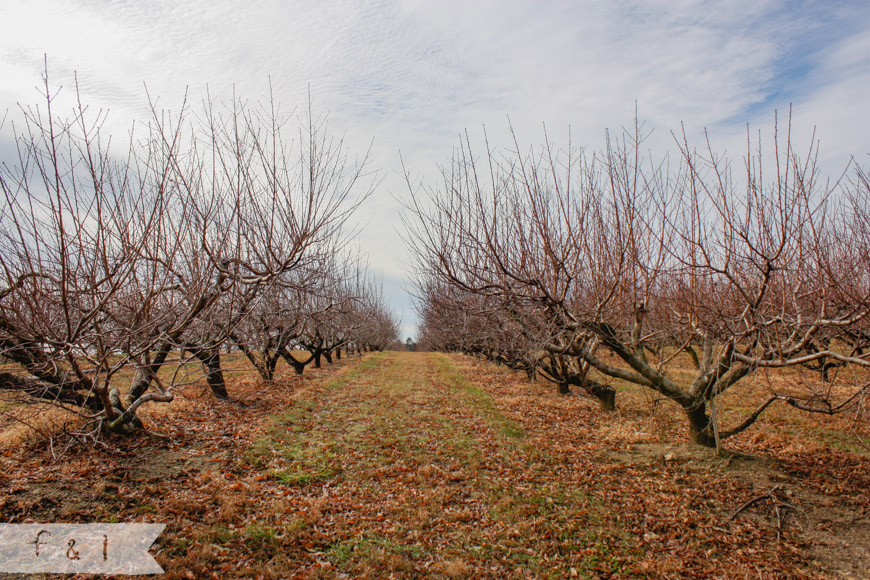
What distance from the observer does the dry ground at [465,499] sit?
168 inches

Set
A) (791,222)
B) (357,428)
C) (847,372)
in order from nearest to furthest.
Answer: (791,222)
(357,428)
(847,372)

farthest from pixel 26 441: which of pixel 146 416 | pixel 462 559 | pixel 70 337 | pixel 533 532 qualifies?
pixel 533 532

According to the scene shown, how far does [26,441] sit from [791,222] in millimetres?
10300

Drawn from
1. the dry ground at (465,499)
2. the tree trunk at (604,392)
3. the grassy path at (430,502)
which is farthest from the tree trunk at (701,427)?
the tree trunk at (604,392)

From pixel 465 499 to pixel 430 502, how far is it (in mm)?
475

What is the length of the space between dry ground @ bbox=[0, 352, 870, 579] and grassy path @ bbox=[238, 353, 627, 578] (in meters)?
0.03

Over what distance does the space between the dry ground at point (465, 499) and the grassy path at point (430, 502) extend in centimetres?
3

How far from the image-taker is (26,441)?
6.11m

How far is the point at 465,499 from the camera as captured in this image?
5.80 m

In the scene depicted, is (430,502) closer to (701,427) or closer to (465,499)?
(465,499)

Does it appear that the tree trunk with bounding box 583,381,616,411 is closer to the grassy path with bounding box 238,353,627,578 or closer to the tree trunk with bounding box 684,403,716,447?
the grassy path with bounding box 238,353,627,578

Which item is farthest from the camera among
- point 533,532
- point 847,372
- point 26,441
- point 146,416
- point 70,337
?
point 847,372

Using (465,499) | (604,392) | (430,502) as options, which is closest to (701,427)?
(604,392)

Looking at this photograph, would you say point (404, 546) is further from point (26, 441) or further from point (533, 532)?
point (26, 441)
